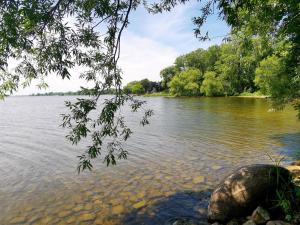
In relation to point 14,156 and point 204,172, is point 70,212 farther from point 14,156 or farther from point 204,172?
point 14,156

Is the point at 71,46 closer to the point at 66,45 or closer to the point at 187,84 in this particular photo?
the point at 66,45

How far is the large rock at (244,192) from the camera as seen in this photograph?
7.49 m

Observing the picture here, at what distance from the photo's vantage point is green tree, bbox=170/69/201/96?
103312mm

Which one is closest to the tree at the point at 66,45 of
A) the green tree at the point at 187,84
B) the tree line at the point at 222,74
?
the tree line at the point at 222,74

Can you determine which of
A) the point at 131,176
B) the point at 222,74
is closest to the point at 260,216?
the point at 131,176

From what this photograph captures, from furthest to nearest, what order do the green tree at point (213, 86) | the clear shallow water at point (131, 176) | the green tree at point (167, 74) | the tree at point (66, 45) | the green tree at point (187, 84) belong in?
the green tree at point (167, 74) → the green tree at point (187, 84) → the green tree at point (213, 86) → the clear shallow water at point (131, 176) → the tree at point (66, 45)

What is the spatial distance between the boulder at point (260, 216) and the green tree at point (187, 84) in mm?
96228

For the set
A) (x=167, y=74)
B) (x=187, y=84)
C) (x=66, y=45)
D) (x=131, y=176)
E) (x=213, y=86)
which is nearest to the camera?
(x=66, y=45)

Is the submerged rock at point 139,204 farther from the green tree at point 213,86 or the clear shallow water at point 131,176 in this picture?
the green tree at point 213,86

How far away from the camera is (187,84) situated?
10462cm

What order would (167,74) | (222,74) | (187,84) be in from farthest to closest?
(167,74) → (187,84) → (222,74)

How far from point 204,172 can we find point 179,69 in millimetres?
124434

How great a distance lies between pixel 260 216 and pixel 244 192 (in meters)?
0.74

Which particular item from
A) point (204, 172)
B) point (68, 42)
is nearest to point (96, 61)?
point (68, 42)
